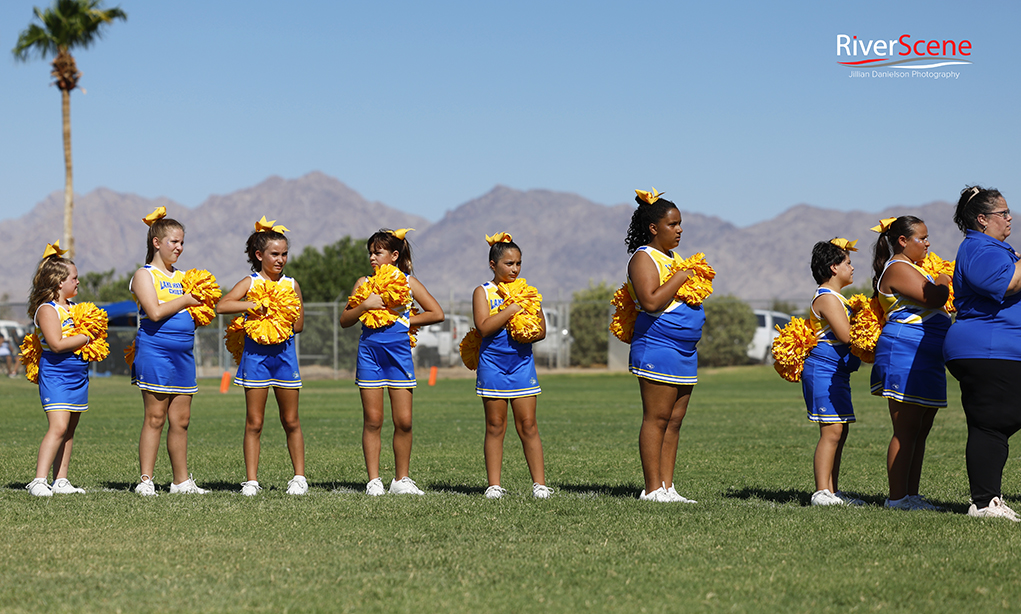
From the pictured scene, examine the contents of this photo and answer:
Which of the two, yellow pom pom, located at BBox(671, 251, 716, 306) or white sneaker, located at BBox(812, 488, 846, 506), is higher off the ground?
yellow pom pom, located at BBox(671, 251, 716, 306)

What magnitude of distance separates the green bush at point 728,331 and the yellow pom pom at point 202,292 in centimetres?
3175

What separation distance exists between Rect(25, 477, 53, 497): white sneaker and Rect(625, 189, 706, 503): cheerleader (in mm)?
4336

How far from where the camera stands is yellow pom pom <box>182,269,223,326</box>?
7.58m

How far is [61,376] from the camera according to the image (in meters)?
7.70

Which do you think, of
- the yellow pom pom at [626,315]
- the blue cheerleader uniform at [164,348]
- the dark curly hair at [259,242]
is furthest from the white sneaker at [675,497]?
the blue cheerleader uniform at [164,348]

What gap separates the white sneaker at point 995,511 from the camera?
20.8 ft

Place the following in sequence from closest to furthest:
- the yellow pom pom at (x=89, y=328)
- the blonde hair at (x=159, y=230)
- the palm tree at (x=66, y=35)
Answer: the blonde hair at (x=159, y=230), the yellow pom pom at (x=89, y=328), the palm tree at (x=66, y=35)

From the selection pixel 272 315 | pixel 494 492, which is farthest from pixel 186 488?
pixel 494 492

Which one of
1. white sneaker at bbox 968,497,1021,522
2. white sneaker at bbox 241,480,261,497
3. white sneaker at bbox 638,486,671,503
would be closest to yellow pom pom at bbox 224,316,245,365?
white sneaker at bbox 241,480,261,497

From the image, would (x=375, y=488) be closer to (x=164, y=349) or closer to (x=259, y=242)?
(x=164, y=349)

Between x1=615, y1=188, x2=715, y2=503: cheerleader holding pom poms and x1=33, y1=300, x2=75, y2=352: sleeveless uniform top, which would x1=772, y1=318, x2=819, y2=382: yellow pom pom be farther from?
x1=33, y1=300, x2=75, y2=352: sleeveless uniform top

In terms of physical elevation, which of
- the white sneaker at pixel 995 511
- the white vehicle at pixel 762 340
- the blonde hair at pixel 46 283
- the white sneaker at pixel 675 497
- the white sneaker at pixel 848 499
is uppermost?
the blonde hair at pixel 46 283

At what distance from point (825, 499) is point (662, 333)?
5.38ft

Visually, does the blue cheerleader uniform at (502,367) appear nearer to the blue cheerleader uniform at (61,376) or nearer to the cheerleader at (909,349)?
the cheerleader at (909,349)
